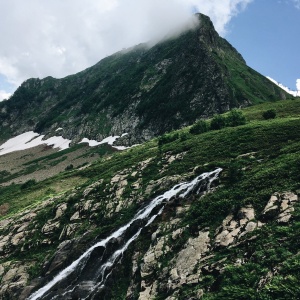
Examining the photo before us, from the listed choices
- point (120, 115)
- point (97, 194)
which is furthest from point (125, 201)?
point (120, 115)

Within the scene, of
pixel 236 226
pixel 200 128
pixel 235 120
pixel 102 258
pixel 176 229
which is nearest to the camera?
pixel 236 226

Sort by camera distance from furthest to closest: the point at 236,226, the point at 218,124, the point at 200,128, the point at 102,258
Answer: the point at 200,128
the point at 218,124
the point at 102,258
the point at 236,226

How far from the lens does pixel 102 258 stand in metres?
34.5

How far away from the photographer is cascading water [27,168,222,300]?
3153 cm

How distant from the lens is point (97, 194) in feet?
163

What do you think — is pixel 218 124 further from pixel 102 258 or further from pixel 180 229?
pixel 102 258

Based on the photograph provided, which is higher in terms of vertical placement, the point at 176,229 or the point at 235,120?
the point at 235,120

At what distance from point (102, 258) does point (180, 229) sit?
9448 mm

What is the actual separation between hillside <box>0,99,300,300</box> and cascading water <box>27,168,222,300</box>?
5.4 inches

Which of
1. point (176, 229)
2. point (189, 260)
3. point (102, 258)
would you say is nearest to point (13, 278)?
point (102, 258)

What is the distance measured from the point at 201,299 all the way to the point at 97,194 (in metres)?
30.1

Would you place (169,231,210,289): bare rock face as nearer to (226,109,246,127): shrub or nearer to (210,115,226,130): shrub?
(210,115,226,130): shrub

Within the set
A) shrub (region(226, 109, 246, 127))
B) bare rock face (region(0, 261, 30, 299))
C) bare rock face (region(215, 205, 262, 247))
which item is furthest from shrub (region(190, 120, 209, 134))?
bare rock face (region(0, 261, 30, 299))

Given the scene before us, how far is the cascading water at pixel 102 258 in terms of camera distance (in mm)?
31531
